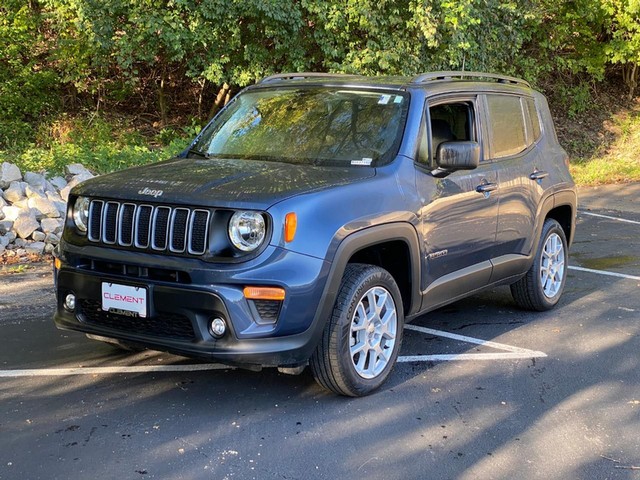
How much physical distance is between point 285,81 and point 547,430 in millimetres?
3043

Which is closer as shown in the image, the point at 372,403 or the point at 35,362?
the point at 372,403

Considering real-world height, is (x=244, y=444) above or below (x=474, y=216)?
below

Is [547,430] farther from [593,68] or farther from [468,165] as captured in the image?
[593,68]

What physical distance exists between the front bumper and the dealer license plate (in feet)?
0.09

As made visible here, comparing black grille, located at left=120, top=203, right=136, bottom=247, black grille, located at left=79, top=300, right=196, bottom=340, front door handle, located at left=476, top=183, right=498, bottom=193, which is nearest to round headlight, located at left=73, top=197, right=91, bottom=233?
black grille, located at left=120, top=203, right=136, bottom=247

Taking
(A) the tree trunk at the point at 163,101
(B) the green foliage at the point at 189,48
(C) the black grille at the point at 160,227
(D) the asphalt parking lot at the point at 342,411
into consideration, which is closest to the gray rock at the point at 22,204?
(B) the green foliage at the point at 189,48

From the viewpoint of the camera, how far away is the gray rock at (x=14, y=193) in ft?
29.0

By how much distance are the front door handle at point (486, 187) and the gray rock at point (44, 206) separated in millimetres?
5118

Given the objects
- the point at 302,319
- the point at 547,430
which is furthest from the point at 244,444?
the point at 547,430

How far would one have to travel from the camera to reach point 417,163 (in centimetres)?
510

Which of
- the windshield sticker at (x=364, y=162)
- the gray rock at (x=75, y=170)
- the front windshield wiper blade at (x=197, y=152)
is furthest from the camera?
the gray rock at (x=75, y=170)

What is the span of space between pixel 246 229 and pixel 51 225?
5161 mm

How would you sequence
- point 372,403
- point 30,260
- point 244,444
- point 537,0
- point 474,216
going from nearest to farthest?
point 244,444, point 372,403, point 474,216, point 30,260, point 537,0

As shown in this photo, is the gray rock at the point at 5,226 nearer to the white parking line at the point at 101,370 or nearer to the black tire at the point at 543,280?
the white parking line at the point at 101,370
